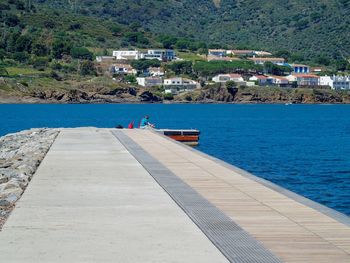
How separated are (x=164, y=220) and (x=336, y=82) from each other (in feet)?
592

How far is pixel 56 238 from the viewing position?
40.1 feet

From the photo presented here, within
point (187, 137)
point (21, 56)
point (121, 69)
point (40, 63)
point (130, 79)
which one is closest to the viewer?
point (187, 137)

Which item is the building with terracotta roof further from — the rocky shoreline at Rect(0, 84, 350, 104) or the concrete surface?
the concrete surface

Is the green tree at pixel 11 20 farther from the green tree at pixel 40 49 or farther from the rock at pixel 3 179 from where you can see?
the rock at pixel 3 179

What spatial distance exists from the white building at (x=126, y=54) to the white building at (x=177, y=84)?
1762cm

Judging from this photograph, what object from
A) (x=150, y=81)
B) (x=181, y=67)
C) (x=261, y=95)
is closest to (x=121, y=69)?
(x=150, y=81)

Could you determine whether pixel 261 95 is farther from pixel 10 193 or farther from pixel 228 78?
pixel 10 193

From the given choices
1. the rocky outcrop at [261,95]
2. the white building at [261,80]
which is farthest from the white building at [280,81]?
the rocky outcrop at [261,95]

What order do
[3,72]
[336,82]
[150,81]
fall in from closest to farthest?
[3,72], [150,81], [336,82]

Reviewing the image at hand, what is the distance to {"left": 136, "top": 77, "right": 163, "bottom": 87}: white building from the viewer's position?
575 ft

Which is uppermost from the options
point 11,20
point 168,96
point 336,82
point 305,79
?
point 11,20

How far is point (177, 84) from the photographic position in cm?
17250

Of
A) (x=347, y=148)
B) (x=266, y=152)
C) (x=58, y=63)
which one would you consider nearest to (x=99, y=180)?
(x=266, y=152)

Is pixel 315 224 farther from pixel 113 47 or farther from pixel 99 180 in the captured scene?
pixel 113 47
